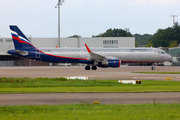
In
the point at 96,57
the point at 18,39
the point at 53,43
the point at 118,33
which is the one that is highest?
the point at 118,33

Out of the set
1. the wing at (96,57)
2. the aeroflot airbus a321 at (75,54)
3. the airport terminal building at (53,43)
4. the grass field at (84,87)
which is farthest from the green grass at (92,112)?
the airport terminal building at (53,43)

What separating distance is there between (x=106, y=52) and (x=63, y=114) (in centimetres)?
3808

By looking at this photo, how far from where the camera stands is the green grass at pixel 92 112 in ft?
29.1

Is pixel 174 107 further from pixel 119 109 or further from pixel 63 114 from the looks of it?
pixel 63 114

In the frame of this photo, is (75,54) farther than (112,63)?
Yes

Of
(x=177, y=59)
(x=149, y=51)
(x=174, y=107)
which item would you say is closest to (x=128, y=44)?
(x=177, y=59)

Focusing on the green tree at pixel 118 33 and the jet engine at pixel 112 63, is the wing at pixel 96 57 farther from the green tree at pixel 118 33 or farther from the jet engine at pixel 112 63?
the green tree at pixel 118 33

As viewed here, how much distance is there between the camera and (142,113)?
952 cm

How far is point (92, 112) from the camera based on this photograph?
382 inches

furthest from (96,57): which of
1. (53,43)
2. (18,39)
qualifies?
(53,43)

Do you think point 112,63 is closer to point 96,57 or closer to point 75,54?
point 96,57

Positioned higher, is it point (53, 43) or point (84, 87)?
point (53, 43)

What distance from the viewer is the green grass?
349 inches

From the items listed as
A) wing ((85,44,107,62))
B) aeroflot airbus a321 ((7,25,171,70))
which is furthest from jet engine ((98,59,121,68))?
aeroflot airbus a321 ((7,25,171,70))
